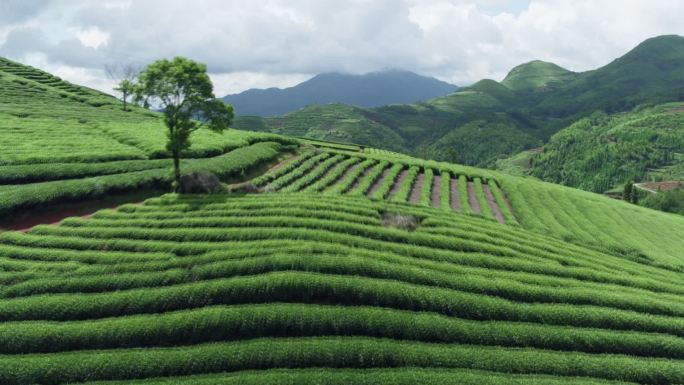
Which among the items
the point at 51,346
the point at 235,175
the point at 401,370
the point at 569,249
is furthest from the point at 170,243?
the point at 569,249

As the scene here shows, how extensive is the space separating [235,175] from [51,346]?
1425 inches

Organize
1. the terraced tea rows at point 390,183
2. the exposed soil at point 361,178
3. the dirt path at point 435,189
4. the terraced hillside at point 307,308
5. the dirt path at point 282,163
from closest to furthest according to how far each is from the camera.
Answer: the terraced hillside at point 307,308
the terraced tea rows at point 390,183
the dirt path at point 435,189
the exposed soil at point 361,178
the dirt path at point 282,163

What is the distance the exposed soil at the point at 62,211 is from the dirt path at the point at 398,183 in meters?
33.9

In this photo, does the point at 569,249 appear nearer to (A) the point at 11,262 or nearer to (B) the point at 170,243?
(B) the point at 170,243

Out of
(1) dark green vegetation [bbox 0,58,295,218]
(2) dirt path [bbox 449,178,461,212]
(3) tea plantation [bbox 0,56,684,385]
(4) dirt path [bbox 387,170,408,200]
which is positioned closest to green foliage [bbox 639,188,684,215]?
(2) dirt path [bbox 449,178,461,212]

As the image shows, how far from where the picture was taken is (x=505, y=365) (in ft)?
71.5

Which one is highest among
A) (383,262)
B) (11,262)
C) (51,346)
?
(383,262)

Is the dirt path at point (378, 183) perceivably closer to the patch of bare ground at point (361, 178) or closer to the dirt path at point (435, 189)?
the patch of bare ground at point (361, 178)

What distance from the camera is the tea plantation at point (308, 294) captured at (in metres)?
20.7

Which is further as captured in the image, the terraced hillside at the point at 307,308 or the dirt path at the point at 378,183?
the dirt path at the point at 378,183

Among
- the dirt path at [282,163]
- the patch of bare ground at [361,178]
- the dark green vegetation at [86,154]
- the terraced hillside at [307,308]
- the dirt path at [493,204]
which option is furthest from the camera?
the dirt path at [282,163]

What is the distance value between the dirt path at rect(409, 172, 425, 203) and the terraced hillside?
756 inches

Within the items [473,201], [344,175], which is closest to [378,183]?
[344,175]

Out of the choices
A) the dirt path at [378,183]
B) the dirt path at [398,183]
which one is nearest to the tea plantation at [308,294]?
the dirt path at [398,183]
